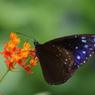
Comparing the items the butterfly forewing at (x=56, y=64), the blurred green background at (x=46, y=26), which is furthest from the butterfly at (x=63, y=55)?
the blurred green background at (x=46, y=26)

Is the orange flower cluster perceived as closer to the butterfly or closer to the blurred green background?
the butterfly

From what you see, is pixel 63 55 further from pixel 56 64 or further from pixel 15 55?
pixel 15 55

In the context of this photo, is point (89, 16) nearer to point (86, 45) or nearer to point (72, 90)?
point (72, 90)

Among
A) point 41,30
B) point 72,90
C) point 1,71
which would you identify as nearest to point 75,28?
point 41,30

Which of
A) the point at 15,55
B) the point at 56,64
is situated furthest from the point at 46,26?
the point at 15,55

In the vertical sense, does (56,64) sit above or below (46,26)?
below

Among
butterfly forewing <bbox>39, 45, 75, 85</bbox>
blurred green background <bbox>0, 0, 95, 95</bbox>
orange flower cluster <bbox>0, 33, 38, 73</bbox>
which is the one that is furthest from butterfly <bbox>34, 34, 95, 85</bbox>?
blurred green background <bbox>0, 0, 95, 95</bbox>

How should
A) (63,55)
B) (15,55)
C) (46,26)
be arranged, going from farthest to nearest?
(46,26)
(63,55)
(15,55)
